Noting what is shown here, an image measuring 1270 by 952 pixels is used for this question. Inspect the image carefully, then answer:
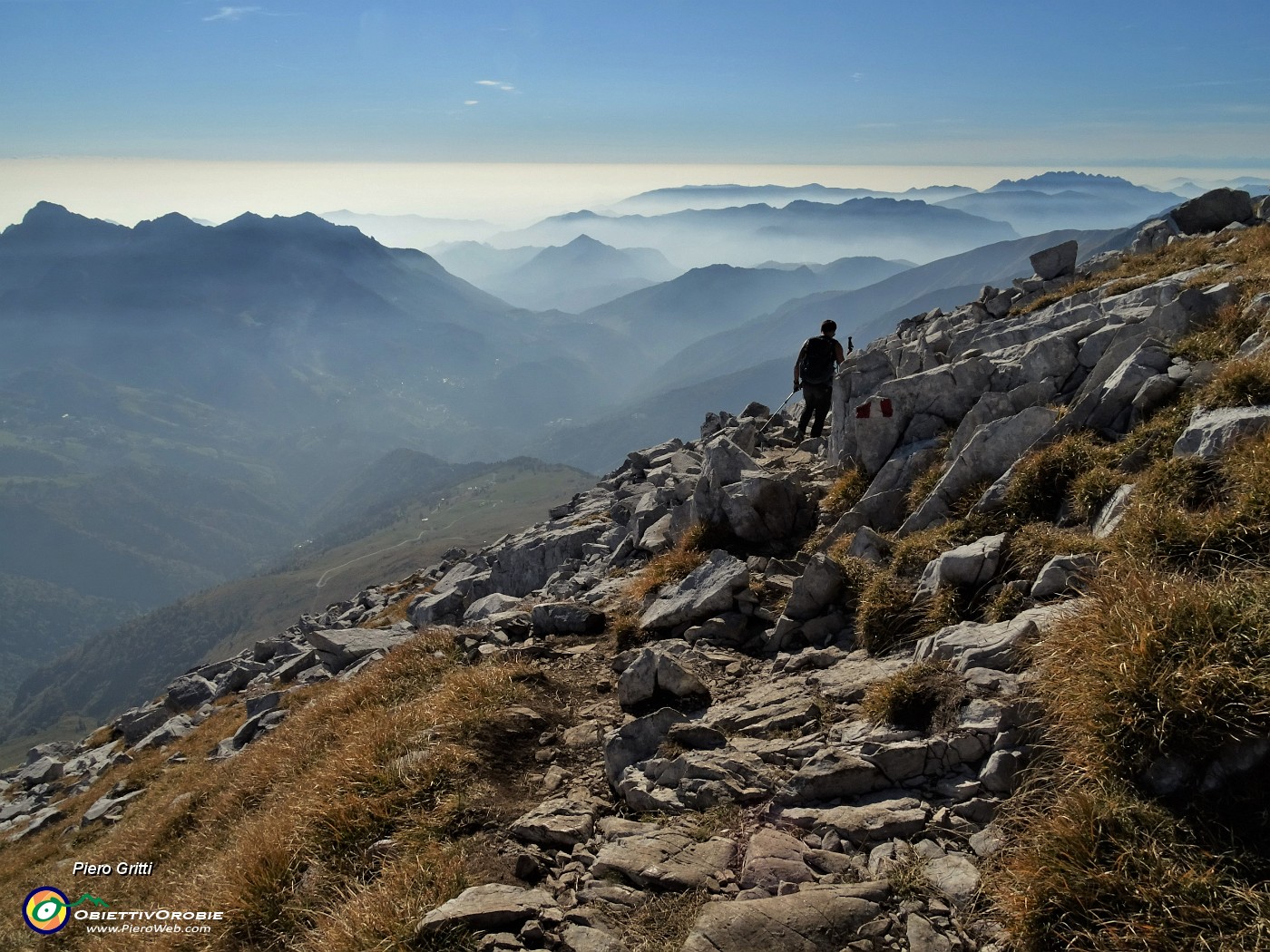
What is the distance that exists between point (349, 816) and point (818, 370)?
860 inches

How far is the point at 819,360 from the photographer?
88.7 ft

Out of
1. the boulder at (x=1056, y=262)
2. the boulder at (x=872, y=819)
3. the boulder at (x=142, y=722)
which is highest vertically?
the boulder at (x=1056, y=262)

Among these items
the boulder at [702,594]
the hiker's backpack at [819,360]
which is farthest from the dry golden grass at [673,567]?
the hiker's backpack at [819,360]

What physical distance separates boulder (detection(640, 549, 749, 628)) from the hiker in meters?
11.8

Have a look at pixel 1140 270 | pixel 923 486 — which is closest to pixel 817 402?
pixel 1140 270

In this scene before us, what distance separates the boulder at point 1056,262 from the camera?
32438 millimetres

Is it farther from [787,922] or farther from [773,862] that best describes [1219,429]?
[787,922]

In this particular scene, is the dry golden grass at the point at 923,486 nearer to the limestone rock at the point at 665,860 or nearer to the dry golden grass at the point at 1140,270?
the limestone rock at the point at 665,860

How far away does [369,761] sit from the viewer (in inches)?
455

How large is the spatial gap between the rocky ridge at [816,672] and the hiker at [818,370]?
797 mm

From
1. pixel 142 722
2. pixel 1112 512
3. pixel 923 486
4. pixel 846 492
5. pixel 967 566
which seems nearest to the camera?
pixel 1112 512

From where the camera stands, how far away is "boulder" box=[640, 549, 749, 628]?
15641mm

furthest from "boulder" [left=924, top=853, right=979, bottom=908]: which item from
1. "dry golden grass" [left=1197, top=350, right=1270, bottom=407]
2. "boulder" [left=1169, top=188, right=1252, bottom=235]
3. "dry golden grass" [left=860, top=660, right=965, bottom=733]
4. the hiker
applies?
"boulder" [left=1169, top=188, right=1252, bottom=235]

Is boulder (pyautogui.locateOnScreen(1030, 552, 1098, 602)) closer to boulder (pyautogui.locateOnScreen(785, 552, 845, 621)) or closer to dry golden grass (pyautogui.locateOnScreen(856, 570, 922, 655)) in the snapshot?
dry golden grass (pyautogui.locateOnScreen(856, 570, 922, 655))
